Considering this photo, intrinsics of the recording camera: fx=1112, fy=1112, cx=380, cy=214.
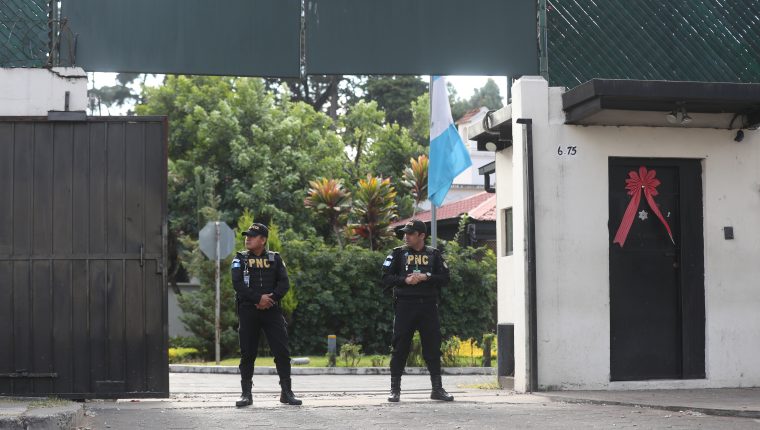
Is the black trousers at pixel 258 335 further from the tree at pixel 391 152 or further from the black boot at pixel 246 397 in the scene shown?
the tree at pixel 391 152

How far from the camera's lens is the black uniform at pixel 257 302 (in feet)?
36.4

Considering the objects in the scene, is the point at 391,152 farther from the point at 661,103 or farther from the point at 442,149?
the point at 661,103

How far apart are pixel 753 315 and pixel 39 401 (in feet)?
26.4

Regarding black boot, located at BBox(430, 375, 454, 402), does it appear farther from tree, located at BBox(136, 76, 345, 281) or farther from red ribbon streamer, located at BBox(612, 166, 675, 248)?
tree, located at BBox(136, 76, 345, 281)

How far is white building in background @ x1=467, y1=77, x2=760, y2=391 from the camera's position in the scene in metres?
12.6

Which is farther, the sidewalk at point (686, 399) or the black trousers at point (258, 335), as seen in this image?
the black trousers at point (258, 335)

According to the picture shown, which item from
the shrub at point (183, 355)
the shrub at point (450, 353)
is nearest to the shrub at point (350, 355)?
the shrub at point (450, 353)

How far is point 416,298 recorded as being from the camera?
456 inches

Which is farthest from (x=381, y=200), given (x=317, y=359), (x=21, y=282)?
(x=21, y=282)

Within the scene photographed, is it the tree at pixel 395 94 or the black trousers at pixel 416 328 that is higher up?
the tree at pixel 395 94

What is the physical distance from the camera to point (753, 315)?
42.9 feet

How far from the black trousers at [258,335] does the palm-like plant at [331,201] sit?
16028 millimetres

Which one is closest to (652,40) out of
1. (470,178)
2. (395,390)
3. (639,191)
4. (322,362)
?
(639,191)

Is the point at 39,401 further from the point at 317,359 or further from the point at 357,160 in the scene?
the point at 357,160
